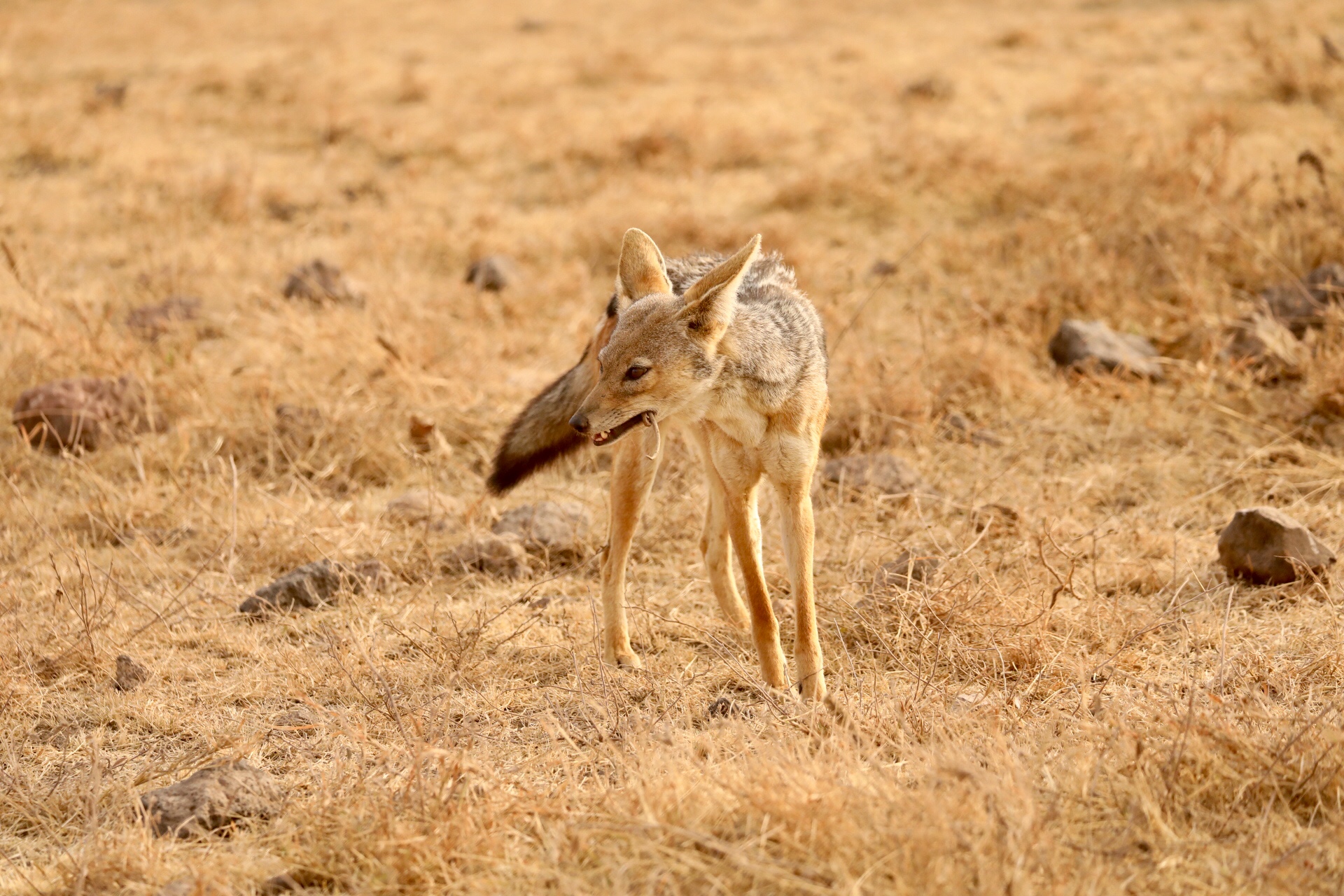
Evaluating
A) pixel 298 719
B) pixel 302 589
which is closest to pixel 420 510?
pixel 302 589

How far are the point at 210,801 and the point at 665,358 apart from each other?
1970 mm

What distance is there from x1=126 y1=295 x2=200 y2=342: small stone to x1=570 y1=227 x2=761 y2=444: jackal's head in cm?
455

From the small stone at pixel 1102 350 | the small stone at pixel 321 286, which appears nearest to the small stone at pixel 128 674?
the small stone at pixel 321 286

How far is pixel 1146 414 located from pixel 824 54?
10.1m

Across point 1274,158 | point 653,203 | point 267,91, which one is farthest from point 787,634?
point 267,91

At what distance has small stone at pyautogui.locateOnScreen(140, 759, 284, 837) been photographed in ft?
12.0

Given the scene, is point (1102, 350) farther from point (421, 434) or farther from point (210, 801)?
point (210, 801)

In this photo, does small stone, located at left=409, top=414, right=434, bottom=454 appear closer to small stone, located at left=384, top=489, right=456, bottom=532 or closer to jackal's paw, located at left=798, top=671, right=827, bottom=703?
small stone, located at left=384, top=489, right=456, bottom=532

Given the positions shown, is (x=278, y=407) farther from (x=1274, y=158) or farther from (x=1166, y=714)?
(x=1274, y=158)

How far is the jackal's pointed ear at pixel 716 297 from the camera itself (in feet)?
14.2

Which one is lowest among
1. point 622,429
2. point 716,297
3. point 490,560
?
point 490,560

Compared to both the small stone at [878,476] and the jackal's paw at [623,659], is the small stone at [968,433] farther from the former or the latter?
the jackal's paw at [623,659]

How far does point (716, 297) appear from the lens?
14.3ft

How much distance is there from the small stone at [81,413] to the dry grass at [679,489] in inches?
7.6
